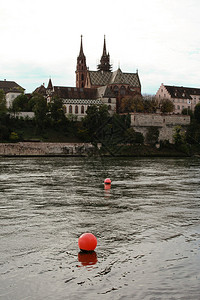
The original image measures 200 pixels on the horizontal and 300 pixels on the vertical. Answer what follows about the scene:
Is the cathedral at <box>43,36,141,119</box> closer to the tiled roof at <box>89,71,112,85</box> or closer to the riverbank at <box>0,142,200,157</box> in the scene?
the tiled roof at <box>89,71,112,85</box>

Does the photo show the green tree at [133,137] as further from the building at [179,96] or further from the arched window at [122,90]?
A: the arched window at [122,90]

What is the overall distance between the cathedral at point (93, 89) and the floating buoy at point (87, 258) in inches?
4011

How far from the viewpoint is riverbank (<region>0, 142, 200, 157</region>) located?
3244 inches

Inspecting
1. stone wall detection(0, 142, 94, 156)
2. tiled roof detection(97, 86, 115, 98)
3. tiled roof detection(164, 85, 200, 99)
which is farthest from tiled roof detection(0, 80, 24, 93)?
stone wall detection(0, 142, 94, 156)

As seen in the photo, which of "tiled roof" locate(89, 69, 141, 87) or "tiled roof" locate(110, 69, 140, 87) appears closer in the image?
"tiled roof" locate(110, 69, 140, 87)

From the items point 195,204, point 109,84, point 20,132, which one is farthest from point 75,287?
point 109,84

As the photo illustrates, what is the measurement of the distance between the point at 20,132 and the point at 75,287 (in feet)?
279

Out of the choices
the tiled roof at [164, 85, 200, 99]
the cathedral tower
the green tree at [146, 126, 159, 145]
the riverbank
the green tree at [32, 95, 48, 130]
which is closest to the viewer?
the riverbank

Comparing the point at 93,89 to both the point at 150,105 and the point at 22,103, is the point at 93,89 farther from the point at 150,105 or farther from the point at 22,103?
the point at 22,103

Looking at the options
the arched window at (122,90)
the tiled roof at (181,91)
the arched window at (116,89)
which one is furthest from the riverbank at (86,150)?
the arched window at (116,89)

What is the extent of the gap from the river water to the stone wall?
61.3m

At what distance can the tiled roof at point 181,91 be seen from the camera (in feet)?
406

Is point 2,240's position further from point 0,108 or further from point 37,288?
point 0,108

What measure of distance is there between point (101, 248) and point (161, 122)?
320 feet
